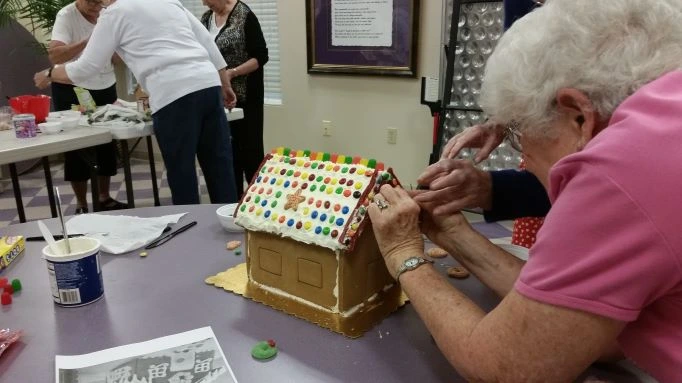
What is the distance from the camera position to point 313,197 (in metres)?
1.02

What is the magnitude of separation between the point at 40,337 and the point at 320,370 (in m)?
0.49

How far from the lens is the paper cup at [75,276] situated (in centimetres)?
102

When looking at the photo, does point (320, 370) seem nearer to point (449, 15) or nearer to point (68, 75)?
point (68, 75)

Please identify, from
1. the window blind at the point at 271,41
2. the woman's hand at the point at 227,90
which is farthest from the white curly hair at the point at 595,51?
the window blind at the point at 271,41

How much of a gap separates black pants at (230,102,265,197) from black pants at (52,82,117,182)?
792 millimetres

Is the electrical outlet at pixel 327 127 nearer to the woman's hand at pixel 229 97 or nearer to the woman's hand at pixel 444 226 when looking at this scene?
the woman's hand at pixel 229 97

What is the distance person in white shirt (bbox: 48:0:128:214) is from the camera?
10.8 feet

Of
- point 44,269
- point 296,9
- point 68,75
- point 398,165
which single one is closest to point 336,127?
→ point 398,165

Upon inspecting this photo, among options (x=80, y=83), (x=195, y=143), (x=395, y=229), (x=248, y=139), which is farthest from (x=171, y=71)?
(x=395, y=229)

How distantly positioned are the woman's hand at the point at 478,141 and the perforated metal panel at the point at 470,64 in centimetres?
181

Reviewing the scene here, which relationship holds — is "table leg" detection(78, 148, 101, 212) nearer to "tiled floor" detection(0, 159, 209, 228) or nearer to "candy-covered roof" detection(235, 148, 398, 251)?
"tiled floor" detection(0, 159, 209, 228)

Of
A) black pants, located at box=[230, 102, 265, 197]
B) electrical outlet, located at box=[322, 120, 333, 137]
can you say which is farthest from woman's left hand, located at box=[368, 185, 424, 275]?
electrical outlet, located at box=[322, 120, 333, 137]

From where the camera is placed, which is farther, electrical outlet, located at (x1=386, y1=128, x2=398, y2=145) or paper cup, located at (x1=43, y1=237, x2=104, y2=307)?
electrical outlet, located at (x1=386, y1=128, x2=398, y2=145)

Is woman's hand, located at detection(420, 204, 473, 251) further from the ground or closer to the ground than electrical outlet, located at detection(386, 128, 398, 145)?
further from the ground
